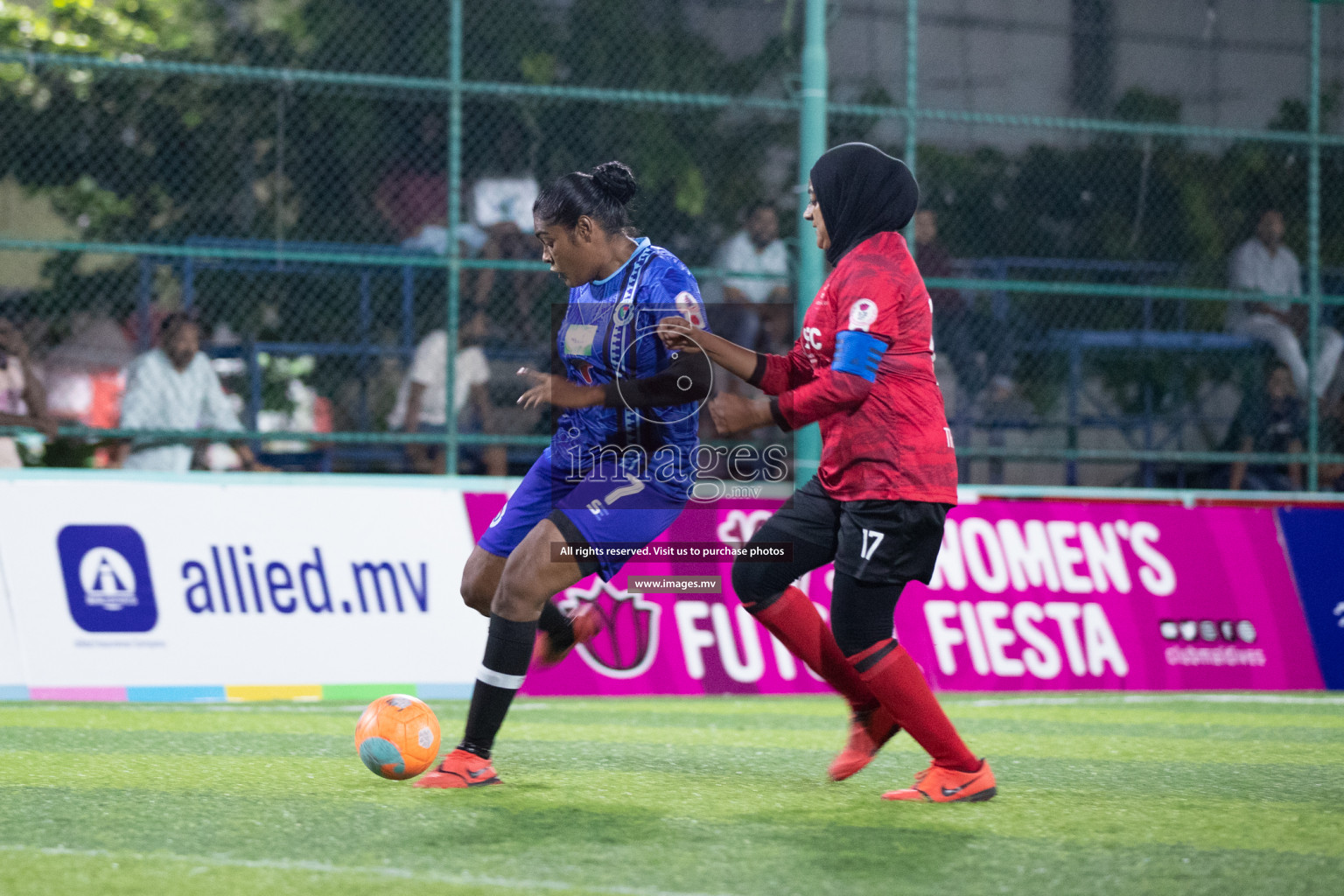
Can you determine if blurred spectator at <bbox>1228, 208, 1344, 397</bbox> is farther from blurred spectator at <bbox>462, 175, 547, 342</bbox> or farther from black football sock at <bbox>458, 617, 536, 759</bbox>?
black football sock at <bbox>458, 617, 536, 759</bbox>

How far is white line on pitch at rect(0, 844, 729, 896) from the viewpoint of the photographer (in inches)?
147

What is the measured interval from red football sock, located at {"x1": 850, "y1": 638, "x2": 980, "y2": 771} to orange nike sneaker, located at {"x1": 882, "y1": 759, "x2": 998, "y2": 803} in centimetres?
10

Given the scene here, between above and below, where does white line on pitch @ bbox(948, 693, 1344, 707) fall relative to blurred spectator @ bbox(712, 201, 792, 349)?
below

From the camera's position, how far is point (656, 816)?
15.6 ft

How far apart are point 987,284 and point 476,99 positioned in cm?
392

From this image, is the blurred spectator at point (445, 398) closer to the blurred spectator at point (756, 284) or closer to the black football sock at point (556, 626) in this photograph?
the blurred spectator at point (756, 284)

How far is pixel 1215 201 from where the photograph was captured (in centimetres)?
1208

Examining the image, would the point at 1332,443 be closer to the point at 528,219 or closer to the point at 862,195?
the point at 528,219

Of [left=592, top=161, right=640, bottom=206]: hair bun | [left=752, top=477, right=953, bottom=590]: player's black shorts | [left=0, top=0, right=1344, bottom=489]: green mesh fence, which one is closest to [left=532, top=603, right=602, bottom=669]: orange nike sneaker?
[left=752, top=477, right=953, bottom=590]: player's black shorts

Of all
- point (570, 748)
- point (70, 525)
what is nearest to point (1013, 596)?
point (570, 748)

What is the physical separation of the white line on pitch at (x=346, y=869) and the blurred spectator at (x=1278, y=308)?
9.12 m

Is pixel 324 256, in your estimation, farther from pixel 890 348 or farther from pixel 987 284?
pixel 890 348

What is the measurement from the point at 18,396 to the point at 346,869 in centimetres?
696

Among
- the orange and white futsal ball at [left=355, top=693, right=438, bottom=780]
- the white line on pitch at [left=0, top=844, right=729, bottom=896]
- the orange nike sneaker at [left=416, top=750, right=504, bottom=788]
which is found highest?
the white line on pitch at [left=0, top=844, right=729, bottom=896]
